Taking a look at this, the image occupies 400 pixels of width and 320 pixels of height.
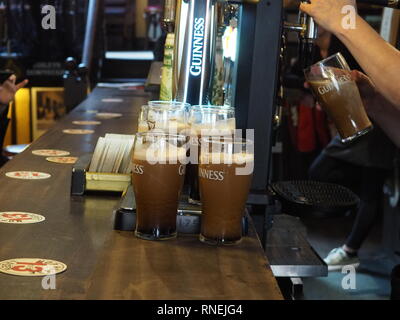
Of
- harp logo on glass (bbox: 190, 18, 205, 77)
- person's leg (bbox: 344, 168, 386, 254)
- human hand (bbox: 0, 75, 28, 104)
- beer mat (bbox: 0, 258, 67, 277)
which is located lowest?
person's leg (bbox: 344, 168, 386, 254)

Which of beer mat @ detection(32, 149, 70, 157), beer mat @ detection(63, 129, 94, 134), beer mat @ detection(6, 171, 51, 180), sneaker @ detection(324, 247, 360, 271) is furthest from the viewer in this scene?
sneaker @ detection(324, 247, 360, 271)

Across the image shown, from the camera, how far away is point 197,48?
1561 mm

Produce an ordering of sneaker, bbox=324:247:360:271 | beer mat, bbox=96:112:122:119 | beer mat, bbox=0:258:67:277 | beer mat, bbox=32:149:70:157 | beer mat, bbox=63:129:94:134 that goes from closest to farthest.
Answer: beer mat, bbox=0:258:67:277, beer mat, bbox=32:149:70:157, beer mat, bbox=63:129:94:134, beer mat, bbox=96:112:122:119, sneaker, bbox=324:247:360:271

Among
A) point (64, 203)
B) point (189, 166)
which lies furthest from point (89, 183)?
point (189, 166)

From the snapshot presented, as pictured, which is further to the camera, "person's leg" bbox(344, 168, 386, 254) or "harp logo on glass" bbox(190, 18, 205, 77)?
"person's leg" bbox(344, 168, 386, 254)

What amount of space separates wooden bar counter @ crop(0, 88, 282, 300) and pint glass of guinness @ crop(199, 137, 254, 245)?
4 centimetres

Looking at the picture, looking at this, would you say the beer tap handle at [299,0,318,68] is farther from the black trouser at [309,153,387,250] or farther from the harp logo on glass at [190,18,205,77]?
the black trouser at [309,153,387,250]

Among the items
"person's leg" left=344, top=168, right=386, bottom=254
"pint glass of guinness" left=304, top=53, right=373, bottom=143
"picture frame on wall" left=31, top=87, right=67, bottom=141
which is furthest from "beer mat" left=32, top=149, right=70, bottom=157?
"picture frame on wall" left=31, top=87, right=67, bottom=141

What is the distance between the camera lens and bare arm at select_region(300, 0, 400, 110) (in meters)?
1.64

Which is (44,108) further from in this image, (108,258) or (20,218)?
(108,258)

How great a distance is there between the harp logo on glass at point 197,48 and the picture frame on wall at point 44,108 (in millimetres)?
6522

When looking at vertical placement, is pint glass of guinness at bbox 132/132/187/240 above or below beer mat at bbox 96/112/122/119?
above

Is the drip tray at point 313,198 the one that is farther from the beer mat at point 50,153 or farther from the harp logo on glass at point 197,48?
the beer mat at point 50,153

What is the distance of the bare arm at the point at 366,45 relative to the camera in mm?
1636
